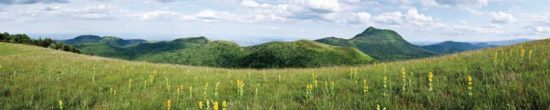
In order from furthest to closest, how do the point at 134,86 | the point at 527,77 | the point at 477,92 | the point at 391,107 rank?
the point at 134,86 → the point at 527,77 → the point at 477,92 → the point at 391,107

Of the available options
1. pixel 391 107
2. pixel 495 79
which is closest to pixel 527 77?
pixel 495 79

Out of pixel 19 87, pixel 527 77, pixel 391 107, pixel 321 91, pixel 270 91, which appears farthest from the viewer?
pixel 19 87

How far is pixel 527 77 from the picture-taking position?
257 inches

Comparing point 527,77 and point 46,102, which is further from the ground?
point 527,77

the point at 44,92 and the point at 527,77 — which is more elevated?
the point at 527,77

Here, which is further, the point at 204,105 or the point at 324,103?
the point at 204,105

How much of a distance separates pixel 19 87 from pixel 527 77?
10085 mm

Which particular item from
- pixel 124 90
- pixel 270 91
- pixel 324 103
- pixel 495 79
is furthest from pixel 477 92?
pixel 124 90

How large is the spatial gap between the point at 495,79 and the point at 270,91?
414 centimetres

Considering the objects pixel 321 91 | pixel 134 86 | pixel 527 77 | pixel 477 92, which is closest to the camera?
pixel 477 92

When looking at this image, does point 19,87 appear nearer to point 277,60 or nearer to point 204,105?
point 204,105

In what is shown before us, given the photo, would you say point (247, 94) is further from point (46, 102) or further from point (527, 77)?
point (527, 77)

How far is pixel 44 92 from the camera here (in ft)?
27.6

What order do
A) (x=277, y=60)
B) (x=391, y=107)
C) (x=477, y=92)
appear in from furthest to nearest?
(x=277, y=60)
(x=477, y=92)
(x=391, y=107)
